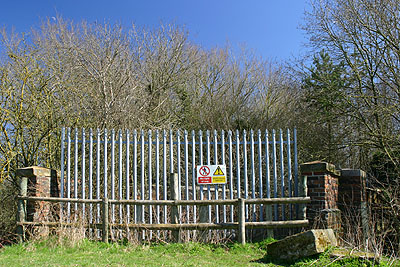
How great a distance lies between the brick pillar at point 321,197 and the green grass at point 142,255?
120 cm

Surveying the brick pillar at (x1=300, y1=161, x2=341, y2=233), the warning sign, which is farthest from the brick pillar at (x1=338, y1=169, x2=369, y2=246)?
the warning sign

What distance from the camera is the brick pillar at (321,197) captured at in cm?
782

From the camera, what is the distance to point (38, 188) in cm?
849

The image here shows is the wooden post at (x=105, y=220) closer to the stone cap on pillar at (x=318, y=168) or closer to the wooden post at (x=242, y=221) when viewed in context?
the wooden post at (x=242, y=221)

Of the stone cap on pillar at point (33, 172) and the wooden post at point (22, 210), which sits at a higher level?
the stone cap on pillar at point (33, 172)

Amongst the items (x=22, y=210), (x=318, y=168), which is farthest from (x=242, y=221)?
(x=22, y=210)

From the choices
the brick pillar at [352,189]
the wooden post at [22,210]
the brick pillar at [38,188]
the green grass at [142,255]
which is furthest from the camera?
the brick pillar at [352,189]

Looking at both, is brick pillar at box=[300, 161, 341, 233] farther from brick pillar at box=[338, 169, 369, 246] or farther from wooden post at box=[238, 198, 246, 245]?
wooden post at box=[238, 198, 246, 245]

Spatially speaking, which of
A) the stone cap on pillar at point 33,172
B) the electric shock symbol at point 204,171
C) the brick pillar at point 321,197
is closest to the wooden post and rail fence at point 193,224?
the brick pillar at point 321,197

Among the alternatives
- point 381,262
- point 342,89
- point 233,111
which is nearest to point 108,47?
point 233,111

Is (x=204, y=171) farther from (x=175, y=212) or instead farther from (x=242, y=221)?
(x=242, y=221)

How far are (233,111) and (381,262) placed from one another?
42.6ft

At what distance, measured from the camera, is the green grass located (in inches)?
242

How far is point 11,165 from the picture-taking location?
10648 mm
